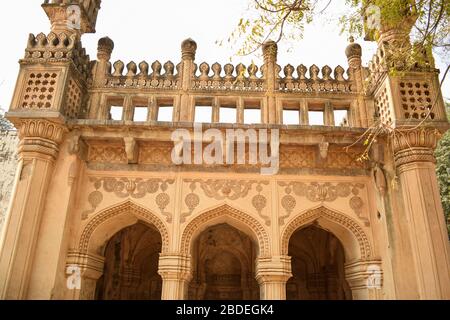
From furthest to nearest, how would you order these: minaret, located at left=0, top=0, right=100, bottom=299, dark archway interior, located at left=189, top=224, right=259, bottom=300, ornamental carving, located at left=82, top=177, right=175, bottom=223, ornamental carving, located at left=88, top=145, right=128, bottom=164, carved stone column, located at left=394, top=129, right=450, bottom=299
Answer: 1. dark archway interior, located at left=189, top=224, right=259, bottom=300
2. ornamental carving, located at left=88, top=145, right=128, bottom=164
3. ornamental carving, located at left=82, top=177, right=175, bottom=223
4. minaret, located at left=0, top=0, right=100, bottom=299
5. carved stone column, located at left=394, top=129, right=450, bottom=299

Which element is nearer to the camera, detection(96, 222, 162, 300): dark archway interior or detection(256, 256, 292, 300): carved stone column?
detection(256, 256, 292, 300): carved stone column

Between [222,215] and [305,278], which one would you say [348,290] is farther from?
[222,215]

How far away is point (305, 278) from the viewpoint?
12.3 m

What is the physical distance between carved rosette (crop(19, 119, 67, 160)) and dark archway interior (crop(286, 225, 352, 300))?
24.3 feet

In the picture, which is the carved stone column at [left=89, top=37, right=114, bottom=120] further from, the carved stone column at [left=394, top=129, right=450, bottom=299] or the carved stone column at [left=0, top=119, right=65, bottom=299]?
the carved stone column at [left=394, top=129, right=450, bottom=299]

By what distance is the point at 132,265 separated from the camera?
11766 mm

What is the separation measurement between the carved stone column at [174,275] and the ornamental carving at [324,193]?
2.37 meters

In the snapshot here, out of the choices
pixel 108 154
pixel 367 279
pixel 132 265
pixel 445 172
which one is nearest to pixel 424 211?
pixel 367 279

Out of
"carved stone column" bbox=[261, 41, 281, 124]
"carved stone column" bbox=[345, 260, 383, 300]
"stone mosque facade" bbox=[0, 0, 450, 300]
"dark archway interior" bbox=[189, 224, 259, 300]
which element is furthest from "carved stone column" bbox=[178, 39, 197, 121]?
"carved stone column" bbox=[345, 260, 383, 300]

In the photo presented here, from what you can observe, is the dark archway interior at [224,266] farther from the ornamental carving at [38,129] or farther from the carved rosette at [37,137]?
the ornamental carving at [38,129]

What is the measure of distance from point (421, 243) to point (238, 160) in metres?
3.82

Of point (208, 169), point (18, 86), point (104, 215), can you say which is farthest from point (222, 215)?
point (18, 86)

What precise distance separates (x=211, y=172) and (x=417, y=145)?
13.5 ft

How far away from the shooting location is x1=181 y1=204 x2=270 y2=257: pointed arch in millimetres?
7887
